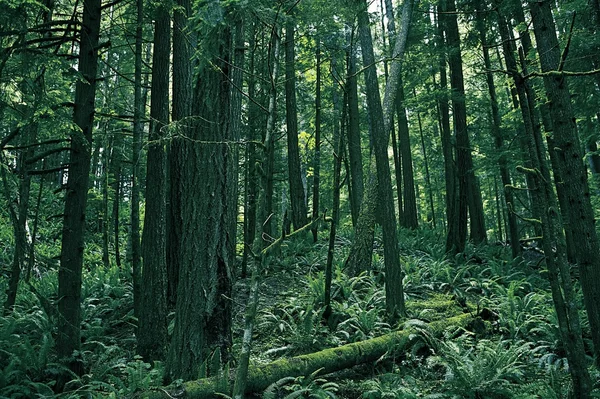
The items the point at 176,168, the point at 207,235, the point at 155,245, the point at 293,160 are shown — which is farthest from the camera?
the point at 293,160

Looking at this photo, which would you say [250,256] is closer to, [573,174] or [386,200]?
[386,200]

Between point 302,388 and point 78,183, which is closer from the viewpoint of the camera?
point 302,388

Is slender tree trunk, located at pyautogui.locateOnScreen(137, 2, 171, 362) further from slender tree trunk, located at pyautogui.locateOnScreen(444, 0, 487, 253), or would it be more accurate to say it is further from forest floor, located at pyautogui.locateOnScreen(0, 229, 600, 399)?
slender tree trunk, located at pyautogui.locateOnScreen(444, 0, 487, 253)

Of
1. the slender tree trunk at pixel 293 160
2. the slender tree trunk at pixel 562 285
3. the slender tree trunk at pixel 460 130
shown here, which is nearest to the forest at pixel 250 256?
the slender tree trunk at pixel 562 285

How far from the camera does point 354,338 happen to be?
588 cm

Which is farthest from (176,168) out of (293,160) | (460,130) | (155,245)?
(460,130)

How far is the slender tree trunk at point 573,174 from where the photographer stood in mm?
4355

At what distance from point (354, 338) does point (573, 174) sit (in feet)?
11.6

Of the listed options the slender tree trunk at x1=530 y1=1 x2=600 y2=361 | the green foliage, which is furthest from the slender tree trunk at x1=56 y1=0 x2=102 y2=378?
the slender tree trunk at x1=530 y1=1 x2=600 y2=361

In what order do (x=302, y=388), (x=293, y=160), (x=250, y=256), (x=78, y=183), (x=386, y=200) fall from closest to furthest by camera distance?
(x=302, y=388) → (x=78, y=183) → (x=250, y=256) → (x=386, y=200) → (x=293, y=160)

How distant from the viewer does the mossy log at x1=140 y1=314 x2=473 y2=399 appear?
12.3 feet

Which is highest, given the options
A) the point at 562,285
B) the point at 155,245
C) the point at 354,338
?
the point at 155,245

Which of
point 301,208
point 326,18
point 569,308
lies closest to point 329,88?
point 301,208

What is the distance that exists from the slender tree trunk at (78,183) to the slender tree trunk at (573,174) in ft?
17.5
